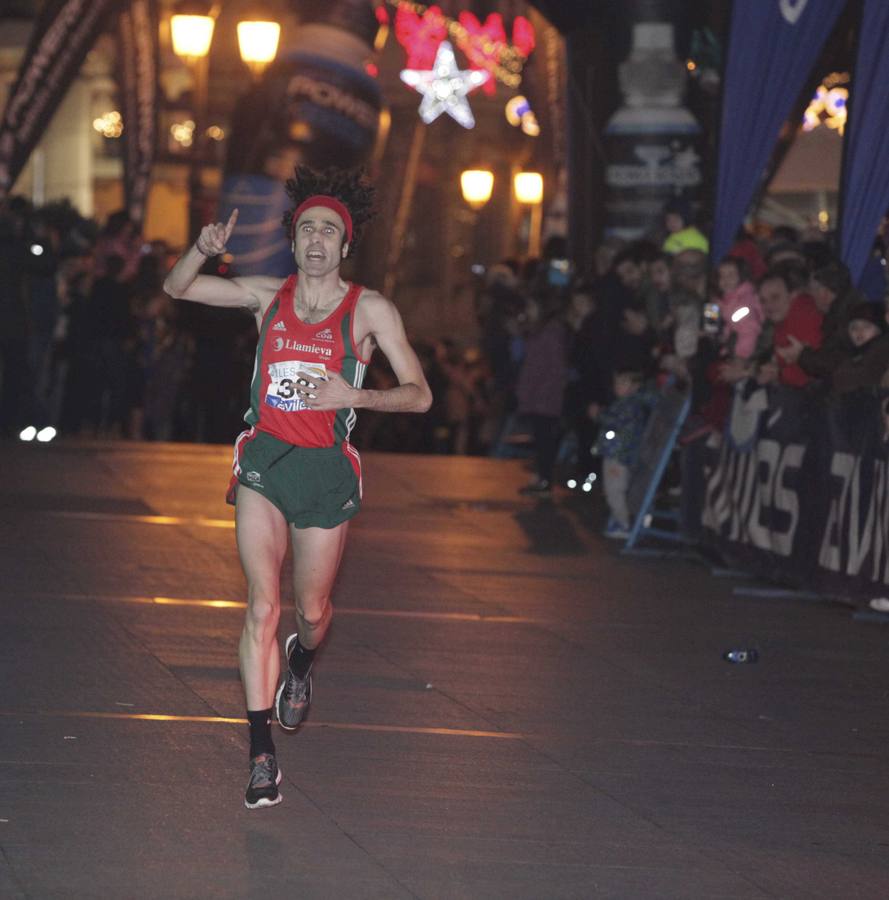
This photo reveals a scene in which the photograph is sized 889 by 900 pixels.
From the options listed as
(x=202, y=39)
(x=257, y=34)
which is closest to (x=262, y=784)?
(x=257, y=34)

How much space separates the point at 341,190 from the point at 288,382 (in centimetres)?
76

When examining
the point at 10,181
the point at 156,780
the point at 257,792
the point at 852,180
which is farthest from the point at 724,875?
the point at 10,181

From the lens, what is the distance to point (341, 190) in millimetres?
6961

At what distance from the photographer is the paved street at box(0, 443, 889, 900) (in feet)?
19.0

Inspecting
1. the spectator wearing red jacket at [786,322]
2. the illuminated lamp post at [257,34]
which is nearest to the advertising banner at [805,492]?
the spectator wearing red jacket at [786,322]

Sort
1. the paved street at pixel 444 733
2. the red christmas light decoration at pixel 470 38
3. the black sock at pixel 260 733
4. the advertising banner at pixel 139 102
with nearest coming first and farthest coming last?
the paved street at pixel 444 733
the black sock at pixel 260 733
the red christmas light decoration at pixel 470 38
the advertising banner at pixel 139 102

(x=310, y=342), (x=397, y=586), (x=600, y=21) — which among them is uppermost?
(x=600, y=21)

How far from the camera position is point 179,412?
71.2ft

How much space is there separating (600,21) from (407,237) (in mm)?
28792

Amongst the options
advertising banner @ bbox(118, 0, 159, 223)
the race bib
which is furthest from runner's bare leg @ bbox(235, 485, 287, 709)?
advertising banner @ bbox(118, 0, 159, 223)

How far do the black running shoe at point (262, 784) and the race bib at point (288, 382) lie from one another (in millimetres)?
1107

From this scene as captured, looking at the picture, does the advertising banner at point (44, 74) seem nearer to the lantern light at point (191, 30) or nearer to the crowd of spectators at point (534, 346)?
the crowd of spectators at point (534, 346)

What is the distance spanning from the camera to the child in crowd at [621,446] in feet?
47.8

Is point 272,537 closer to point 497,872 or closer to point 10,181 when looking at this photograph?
point 497,872
